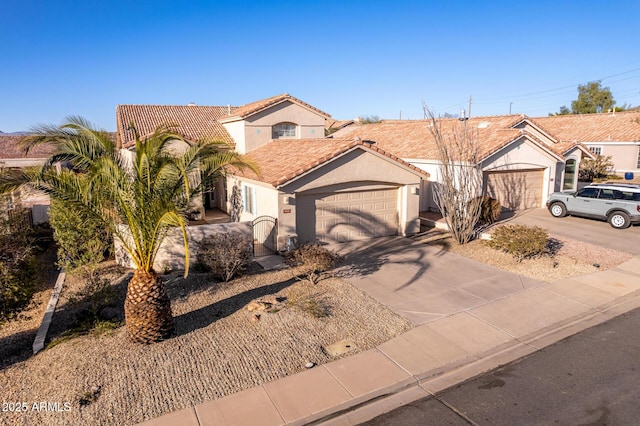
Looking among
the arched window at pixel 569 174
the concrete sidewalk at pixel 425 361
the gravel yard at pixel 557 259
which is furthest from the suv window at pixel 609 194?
the concrete sidewalk at pixel 425 361

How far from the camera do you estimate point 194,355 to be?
840 cm

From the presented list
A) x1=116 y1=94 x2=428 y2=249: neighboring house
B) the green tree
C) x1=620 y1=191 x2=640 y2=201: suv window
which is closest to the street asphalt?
x1=116 y1=94 x2=428 y2=249: neighboring house

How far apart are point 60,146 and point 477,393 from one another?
9734 millimetres

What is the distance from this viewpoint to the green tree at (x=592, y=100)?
6819 centimetres

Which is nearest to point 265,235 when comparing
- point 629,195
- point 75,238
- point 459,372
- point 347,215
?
point 347,215

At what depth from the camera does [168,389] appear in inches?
289

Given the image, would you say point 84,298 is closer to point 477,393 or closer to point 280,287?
point 280,287

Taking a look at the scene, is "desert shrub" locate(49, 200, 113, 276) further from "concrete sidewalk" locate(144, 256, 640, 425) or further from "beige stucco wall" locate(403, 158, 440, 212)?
"beige stucco wall" locate(403, 158, 440, 212)

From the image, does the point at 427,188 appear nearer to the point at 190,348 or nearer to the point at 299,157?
the point at 299,157

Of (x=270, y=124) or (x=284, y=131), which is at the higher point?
(x=270, y=124)

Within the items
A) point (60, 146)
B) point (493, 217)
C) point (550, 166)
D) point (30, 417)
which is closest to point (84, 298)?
point (60, 146)

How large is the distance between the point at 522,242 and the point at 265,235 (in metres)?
8.56

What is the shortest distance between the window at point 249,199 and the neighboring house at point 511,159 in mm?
8900

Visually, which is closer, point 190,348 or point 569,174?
point 190,348
